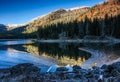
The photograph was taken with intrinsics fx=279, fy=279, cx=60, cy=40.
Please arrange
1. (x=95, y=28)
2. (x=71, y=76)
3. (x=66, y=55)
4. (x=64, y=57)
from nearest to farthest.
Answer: (x=71, y=76), (x=64, y=57), (x=66, y=55), (x=95, y=28)

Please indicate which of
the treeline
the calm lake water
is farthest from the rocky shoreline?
the treeline

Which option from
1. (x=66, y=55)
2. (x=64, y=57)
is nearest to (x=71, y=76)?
(x=64, y=57)

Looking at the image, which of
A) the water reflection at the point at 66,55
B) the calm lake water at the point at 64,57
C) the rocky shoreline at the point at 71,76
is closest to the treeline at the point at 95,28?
the water reflection at the point at 66,55

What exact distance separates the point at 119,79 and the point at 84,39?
377ft

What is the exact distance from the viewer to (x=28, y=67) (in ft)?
88.8

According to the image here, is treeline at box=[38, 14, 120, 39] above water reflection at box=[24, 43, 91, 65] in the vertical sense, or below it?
above

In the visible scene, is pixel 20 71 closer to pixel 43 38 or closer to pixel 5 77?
pixel 5 77

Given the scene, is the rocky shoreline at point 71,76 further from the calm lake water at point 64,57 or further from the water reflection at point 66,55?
the water reflection at point 66,55

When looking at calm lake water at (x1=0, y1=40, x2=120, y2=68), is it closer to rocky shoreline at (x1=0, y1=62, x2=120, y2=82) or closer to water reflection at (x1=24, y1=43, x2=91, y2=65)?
water reflection at (x1=24, y1=43, x2=91, y2=65)

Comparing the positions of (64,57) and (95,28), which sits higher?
(95,28)

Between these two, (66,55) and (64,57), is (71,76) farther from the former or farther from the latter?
(66,55)

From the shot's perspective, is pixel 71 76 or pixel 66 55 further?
pixel 66 55

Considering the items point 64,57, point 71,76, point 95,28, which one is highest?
point 95,28

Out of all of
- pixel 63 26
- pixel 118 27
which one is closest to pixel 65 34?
pixel 63 26
